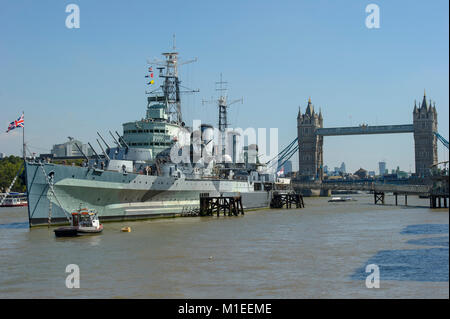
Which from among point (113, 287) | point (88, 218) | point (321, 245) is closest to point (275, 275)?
point (113, 287)

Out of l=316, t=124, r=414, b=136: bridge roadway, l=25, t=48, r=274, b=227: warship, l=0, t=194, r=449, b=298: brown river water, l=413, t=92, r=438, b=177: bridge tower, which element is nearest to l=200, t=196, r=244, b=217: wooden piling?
l=25, t=48, r=274, b=227: warship

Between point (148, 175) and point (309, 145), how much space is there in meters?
150

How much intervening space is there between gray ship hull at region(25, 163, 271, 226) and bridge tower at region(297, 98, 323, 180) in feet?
452

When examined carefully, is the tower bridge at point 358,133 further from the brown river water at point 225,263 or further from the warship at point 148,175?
the brown river water at point 225,263

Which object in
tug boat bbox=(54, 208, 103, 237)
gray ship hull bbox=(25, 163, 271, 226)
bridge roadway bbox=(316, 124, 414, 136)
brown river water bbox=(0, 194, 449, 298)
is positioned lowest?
brown river water bbox=(0, 194, 449, 298)

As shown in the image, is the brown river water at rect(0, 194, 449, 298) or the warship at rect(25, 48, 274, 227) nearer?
the brown river water at rect(0, 194, 449, 298)

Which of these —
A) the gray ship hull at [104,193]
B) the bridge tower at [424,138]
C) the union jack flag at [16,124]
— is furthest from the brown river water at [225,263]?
the bridge tower at [424,138]

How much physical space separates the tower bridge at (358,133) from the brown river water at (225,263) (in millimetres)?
135601

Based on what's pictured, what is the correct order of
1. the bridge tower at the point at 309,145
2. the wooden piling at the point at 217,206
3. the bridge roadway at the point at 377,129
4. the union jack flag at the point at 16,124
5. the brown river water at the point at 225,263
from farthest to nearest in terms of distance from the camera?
the bridge tower at the point at 309,145
the bridge roadway at the point at 377,129
the wooden piling at the point at 217,206
the union jack flag at the point at 16,124
the brown river water at the point at 225,263

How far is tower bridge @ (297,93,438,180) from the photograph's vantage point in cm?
16450

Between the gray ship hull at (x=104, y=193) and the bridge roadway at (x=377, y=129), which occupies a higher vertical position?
the bridge roadway at (x=377, y=129)

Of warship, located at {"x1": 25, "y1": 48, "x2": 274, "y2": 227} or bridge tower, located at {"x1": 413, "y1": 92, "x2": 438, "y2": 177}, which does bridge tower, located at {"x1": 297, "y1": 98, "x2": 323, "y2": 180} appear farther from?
warship, located at {"x1": 25, "y1": 48, "x2": 274, "y2": 227}

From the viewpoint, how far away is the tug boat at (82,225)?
31047 millimetres

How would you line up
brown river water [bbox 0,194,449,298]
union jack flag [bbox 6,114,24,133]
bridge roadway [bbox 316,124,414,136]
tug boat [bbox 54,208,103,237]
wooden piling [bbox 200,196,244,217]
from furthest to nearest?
bridge roadway [bbox 316,124,414,136], wooden piling [bbox 200,196,244,217], union jack flag [bbox 6,114,24,133], tug boat [bbox 54,208,103,237], brown river water [bbox 0,194,449,298]
